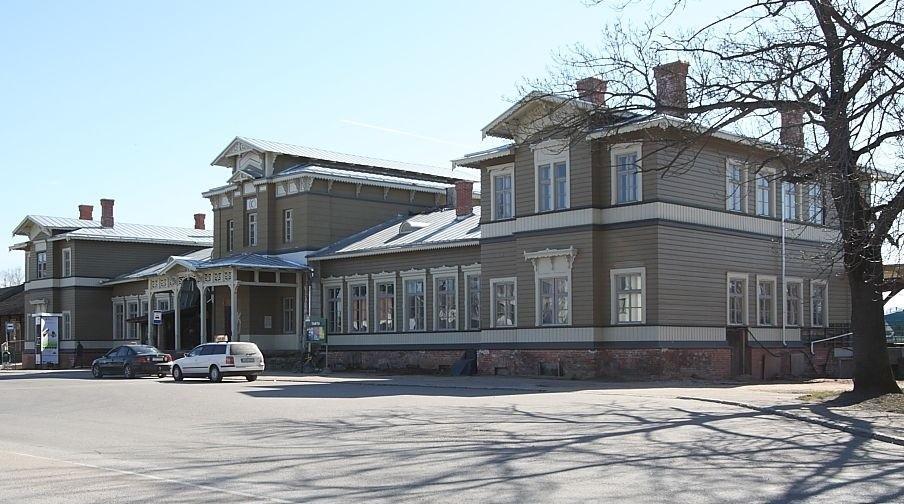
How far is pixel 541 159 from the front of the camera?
35469mm

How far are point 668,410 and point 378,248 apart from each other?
2456 cm

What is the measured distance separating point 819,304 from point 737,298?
559cm

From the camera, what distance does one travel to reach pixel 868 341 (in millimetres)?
23984

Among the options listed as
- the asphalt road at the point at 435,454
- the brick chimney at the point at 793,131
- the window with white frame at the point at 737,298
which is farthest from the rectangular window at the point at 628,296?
the brick chimney at the point at 793,131

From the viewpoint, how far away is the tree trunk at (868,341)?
23.9 meters

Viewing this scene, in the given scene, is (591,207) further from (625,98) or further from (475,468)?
(475,468)

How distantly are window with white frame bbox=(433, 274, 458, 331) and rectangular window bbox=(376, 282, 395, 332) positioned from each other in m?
2.81

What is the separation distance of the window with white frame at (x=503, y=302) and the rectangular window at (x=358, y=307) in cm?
982

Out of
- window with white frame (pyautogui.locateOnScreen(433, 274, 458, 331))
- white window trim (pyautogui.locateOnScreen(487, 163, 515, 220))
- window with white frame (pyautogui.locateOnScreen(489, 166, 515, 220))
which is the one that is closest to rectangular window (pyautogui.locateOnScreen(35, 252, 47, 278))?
window with white frame (pyautogui.locateOnScreen(433, 274, 458, 331))

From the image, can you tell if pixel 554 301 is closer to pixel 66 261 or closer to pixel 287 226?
pixel 287 226

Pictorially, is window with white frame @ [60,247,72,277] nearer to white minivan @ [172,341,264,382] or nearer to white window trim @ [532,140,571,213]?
white minivan @ [172,341,264,382]

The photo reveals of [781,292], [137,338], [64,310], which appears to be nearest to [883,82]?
[781,292]

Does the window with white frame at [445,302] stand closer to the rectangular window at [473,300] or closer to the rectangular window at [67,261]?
the rectangular window at [473,300]

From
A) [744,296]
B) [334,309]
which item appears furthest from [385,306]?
[744,296]
